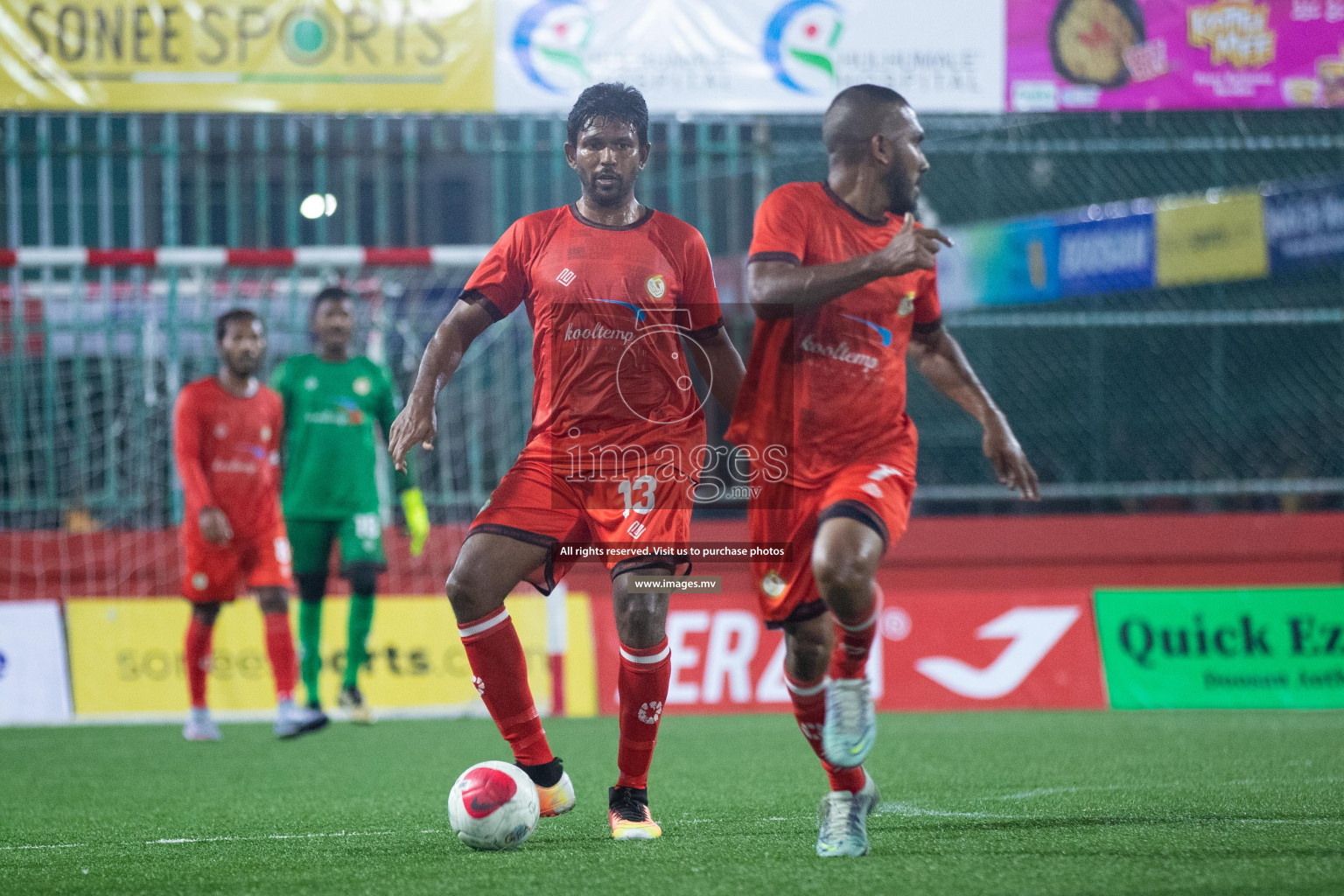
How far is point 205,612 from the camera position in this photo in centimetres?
805

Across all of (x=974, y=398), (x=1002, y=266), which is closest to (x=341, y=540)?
(x=974, y=398)

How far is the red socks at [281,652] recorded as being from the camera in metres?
7.88

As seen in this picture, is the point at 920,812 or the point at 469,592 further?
the point at 920,812

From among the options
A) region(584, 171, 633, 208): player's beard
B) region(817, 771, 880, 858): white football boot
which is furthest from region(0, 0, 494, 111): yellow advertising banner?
region(817, 771, 880, 858): white football boot

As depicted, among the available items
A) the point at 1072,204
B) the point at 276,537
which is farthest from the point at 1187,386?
the point at 276,537

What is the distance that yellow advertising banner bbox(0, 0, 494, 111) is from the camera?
10.3 meters

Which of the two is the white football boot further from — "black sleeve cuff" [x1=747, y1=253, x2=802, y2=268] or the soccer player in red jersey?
the soccer player in red jersey

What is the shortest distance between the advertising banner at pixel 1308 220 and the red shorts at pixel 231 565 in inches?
284

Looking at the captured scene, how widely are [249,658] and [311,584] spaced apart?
64.2 inches

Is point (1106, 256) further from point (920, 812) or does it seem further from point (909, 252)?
point (909, 252)

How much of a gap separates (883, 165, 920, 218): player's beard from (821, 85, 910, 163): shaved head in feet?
0.36

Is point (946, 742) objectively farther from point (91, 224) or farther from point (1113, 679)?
point (91, 224)

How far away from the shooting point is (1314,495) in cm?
1152

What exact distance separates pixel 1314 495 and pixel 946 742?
570 centimetres
